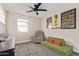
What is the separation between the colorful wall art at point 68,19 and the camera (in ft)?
5.35

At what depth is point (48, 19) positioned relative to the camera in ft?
6.00

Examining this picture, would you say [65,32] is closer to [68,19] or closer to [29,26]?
[68,19]

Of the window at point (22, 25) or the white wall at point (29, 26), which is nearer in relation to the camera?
the window at point (22, 25)

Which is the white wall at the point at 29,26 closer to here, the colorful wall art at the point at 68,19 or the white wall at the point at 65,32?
the white wall at the point at 65,32

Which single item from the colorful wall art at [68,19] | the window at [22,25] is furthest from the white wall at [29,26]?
the colorful wall art at [68,19]

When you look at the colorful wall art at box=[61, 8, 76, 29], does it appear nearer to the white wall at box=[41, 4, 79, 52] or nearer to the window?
the white wall at box=[41, 4, 79, 52]

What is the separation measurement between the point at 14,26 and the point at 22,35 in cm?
31

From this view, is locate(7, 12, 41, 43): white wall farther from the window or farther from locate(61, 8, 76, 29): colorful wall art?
locate(61, 8, 76, 29): colorful wall art

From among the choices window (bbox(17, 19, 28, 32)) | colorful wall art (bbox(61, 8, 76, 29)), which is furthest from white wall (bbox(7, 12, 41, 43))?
colorful wall art (bbox(61, 8, 76, 29))

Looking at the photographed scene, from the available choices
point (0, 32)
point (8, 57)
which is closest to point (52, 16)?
point (8, 57)

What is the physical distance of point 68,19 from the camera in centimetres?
161

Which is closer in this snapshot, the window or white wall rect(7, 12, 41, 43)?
the window

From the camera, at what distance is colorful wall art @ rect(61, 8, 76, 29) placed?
5.35 ft

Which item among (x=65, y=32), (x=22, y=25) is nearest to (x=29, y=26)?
(x=22, y=25)
